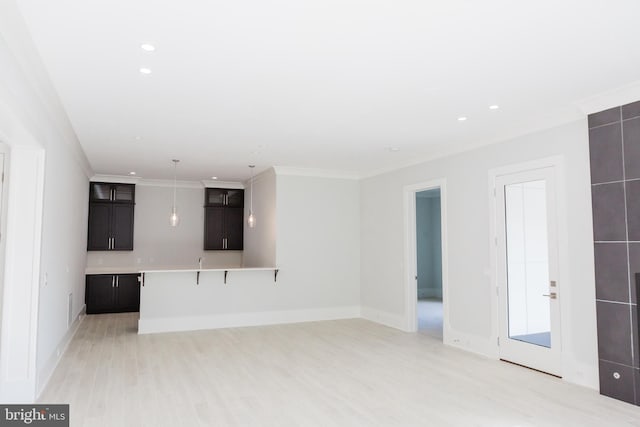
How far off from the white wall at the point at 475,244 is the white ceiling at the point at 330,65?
0.97 feet

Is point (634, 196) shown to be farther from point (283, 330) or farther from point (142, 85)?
point (283, 330)

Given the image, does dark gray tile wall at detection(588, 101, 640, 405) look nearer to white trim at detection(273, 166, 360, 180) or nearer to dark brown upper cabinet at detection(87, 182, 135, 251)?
white trim at detection(273, 166, 360, 180)

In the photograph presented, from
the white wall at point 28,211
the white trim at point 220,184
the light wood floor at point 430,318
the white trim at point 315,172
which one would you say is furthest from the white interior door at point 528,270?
the white trim at point 220,184

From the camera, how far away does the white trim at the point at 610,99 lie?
3781mm

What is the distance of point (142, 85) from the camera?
3.79 m

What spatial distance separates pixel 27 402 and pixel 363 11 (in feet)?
13.5

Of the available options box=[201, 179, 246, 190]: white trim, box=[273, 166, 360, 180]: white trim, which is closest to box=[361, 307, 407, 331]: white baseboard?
box=[273, 166, 360, 180]: white trim

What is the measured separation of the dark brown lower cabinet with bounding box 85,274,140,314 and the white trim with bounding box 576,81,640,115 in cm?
820

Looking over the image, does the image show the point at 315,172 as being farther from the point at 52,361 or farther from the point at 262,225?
the point at 52,361

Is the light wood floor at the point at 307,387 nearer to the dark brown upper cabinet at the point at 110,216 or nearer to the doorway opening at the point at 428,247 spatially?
the dark brown upper cabinet at the point at 110,216

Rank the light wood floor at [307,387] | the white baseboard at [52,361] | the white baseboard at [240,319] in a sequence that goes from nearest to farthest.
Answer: the light wood floor at [307,387]
the white baseboard at [52,361]
the white baseboard at [240,319]

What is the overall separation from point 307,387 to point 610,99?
3958 millimetres

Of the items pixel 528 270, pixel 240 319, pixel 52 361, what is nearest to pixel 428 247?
pixel 240 319

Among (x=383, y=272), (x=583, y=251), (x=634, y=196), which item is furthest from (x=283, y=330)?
(x=634, y=196)
